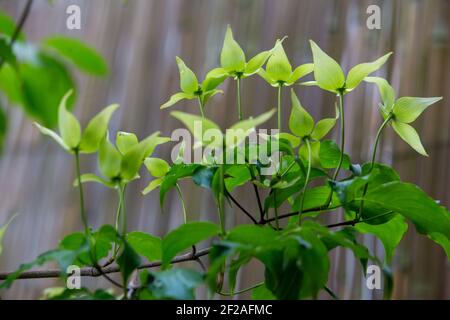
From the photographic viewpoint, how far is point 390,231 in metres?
0.51

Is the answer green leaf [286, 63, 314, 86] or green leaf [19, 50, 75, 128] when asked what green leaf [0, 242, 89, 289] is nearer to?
green leaf [19, 50, 75, 128]

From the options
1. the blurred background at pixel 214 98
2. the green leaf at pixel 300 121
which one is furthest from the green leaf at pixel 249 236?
the blurred background at pixel 214 98

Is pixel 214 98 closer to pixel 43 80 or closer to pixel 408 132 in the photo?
pixel 408 132

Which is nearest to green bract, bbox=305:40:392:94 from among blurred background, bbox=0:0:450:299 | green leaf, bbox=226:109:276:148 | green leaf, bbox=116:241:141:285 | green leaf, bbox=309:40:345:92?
green leaf, bbox=309:40:345:92

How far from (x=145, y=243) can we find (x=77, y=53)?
0.23 meters

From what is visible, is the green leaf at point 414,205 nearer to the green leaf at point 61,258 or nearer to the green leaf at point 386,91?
the green leaf at point 386,91

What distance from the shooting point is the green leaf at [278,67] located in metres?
0.51

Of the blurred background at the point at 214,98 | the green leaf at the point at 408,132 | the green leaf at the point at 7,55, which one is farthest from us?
the blurred background at the point at 214,98

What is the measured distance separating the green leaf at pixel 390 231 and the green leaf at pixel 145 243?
0.19 metres

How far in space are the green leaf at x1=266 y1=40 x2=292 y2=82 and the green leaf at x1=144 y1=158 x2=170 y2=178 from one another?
0.13 meters

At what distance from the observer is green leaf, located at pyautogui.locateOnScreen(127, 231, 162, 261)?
501 millimetres
